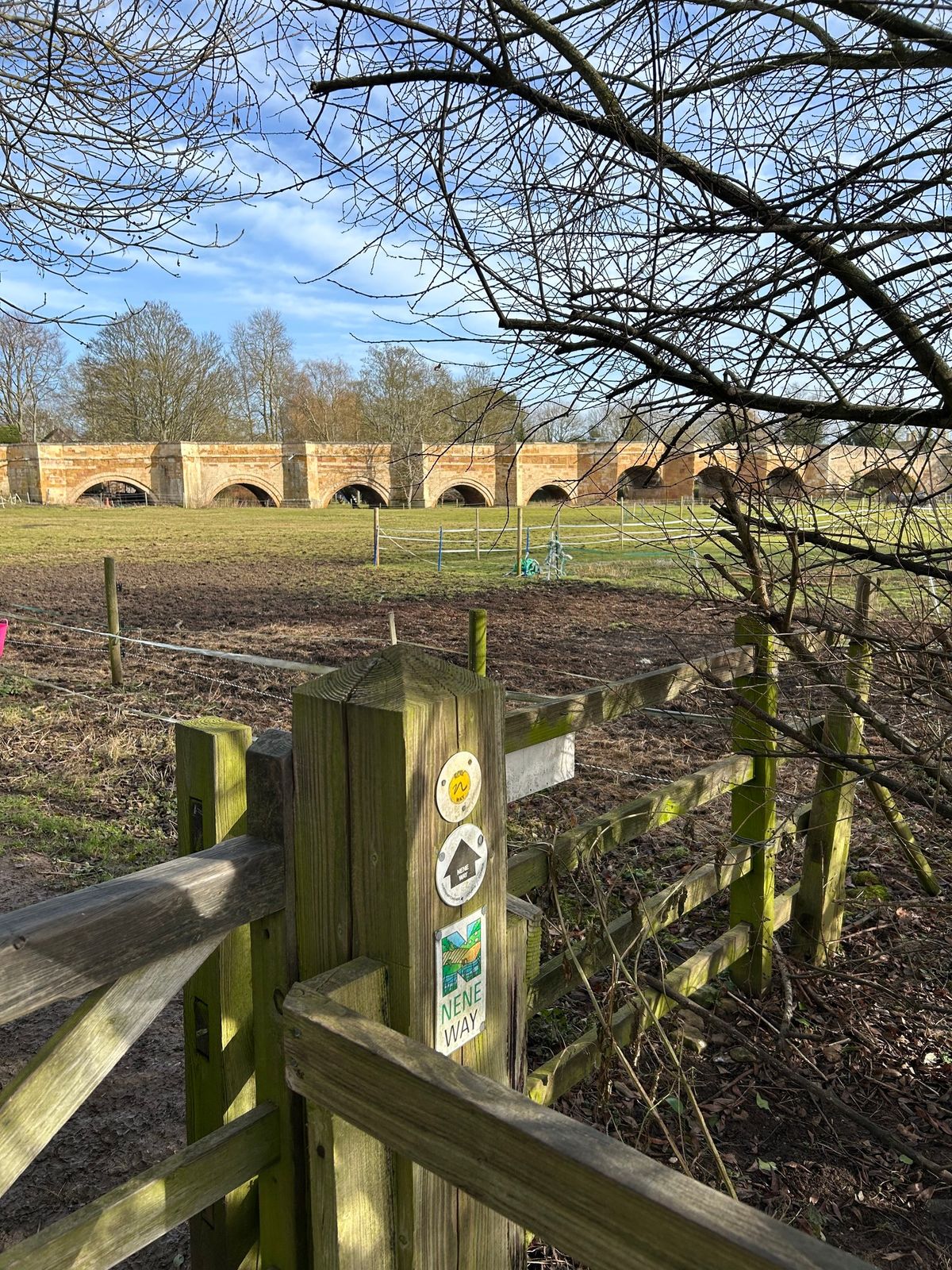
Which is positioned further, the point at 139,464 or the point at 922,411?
A: the point at 139,464

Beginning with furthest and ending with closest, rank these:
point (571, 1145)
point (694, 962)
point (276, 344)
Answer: point (276, 344) < point (694, 962) < point (571, 1145)

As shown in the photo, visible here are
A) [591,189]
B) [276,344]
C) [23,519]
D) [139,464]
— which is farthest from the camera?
[276,344]

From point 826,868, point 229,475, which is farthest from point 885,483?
point 229,475

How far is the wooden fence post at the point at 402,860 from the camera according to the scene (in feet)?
4.30

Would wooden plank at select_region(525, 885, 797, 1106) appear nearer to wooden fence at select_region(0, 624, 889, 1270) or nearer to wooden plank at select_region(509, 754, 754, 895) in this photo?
wooden plank at select_region(509, 754, 754, 895)

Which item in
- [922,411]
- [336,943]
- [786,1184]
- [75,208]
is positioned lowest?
[786,1184]

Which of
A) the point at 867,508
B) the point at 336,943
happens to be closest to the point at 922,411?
the point at 867,508

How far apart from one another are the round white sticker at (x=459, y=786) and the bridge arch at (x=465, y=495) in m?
46.7

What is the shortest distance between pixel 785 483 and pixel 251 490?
58.3m

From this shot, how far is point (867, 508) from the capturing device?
9.21ft

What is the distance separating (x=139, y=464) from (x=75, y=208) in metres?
50.5

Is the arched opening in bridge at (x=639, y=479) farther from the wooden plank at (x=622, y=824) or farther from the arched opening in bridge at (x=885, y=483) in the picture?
Result: the wooden plank at (x=622, y=824)

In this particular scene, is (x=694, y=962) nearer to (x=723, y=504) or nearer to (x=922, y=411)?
(x=723, y=504)

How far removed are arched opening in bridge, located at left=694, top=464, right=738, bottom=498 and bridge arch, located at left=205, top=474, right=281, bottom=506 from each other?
2028 inches
